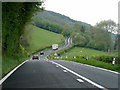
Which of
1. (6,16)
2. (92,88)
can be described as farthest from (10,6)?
(92,88)

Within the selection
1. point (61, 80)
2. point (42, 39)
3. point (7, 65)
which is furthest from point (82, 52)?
point (61, 80)

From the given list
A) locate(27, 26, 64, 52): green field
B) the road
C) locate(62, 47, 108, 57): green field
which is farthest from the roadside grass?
locate(27, 26, 64, 52): green field

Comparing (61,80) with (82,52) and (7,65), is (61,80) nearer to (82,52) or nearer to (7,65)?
(7,65)

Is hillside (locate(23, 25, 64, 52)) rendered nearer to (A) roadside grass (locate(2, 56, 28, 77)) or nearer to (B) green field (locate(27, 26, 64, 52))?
(B) green field (locate(27, 26, 64, 52))

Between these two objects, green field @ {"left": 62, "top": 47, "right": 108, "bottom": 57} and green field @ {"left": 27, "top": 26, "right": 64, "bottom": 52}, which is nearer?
green field @ {"left": 62, "top": 47, "right": 108, "bottom": 57}

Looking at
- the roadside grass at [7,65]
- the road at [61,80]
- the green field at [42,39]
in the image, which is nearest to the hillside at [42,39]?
the green field at [42,39]

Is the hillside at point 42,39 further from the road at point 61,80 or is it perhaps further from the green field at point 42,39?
the road at point 61,80

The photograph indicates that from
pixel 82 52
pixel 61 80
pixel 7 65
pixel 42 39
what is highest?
pixel 42 39

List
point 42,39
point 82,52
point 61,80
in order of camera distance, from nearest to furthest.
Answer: point 61,80 < point 82,52 < point 42,39

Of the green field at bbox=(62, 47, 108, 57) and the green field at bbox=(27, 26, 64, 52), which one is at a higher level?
the green field at bbox=(27, 26, 64, 52)

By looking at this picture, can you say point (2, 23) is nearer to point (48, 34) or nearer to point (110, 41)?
point (110, 41)

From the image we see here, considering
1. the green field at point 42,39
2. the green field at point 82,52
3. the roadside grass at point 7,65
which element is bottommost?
the green field at point 82,52

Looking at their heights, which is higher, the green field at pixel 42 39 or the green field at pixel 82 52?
the green field at pixel 42 39

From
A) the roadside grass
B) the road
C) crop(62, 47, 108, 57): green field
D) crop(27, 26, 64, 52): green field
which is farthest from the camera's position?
crop(27, 26, 64, 52): green field
